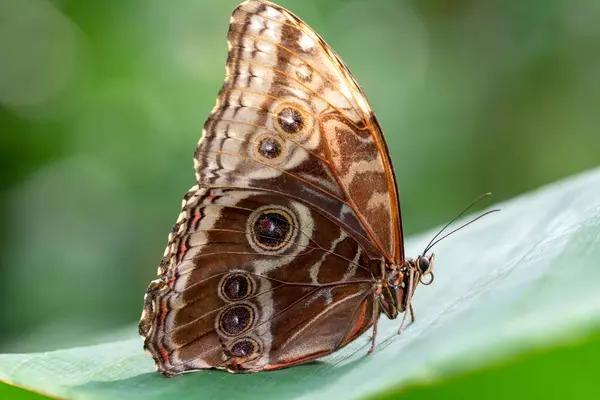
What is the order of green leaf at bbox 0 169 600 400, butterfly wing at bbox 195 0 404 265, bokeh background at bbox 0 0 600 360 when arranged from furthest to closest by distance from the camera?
bokeh background at bbox 0 0 600 360 → butterfly wing at bbox 195 0 404 265 → green leaf at bbox 0 169 600 400

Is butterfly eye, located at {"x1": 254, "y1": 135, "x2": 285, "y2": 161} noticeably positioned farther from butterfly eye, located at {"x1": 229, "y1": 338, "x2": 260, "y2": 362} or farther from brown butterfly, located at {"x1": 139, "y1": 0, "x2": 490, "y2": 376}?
butterfly eye, located at {"x1": 229, "y1": 338, "x2": 260, "y2": 362}

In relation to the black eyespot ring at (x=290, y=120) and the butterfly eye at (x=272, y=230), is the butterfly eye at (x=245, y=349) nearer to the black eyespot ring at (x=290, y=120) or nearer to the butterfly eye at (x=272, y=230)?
the butterfly eye at (x=272, y=230)

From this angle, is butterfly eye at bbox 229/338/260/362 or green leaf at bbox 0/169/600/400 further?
butterfly eye at bbox 229/338/260/362

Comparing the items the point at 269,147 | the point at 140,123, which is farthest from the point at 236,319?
the point at 140,123

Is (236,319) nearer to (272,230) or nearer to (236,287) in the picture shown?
(236,287)

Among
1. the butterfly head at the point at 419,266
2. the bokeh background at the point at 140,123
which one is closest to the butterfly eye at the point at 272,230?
the butterfly head at the point at 419,266

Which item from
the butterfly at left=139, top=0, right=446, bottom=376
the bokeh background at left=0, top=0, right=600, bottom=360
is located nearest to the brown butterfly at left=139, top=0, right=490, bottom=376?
the butterfly at left=139, top=0, right=446, bottom=376

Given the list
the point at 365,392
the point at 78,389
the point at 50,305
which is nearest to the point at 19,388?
the point at 78,389
